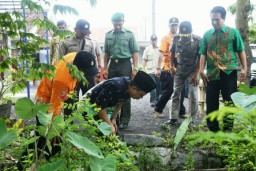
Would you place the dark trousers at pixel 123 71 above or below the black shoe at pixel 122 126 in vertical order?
above

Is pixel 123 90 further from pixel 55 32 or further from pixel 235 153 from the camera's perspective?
pixel 235 153

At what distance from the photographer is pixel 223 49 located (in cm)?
434

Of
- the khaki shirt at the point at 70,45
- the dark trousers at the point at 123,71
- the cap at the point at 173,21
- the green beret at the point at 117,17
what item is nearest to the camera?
the khaki shirt at the point at 70,45

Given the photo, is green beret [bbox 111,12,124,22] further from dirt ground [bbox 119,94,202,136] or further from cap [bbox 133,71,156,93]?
cap [bbox 133,71,156,93]

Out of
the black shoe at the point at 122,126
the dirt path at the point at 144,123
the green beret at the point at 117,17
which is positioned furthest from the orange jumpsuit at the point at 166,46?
the black shoe at the point at 122,126

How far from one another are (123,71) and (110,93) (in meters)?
1.96

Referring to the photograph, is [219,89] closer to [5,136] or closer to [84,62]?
[84,62]

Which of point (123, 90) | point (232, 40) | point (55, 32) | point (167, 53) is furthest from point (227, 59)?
point (55, 32)

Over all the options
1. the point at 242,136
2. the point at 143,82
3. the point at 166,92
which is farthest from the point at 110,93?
the point at 166,92

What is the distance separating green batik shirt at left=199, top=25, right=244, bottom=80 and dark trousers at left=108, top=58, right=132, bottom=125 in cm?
138

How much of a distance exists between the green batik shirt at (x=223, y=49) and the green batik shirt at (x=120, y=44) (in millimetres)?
1364

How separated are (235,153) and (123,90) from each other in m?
1.51

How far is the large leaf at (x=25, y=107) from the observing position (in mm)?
1802

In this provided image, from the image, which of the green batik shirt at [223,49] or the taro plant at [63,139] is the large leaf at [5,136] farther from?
the green batik shirt at [223,49]
